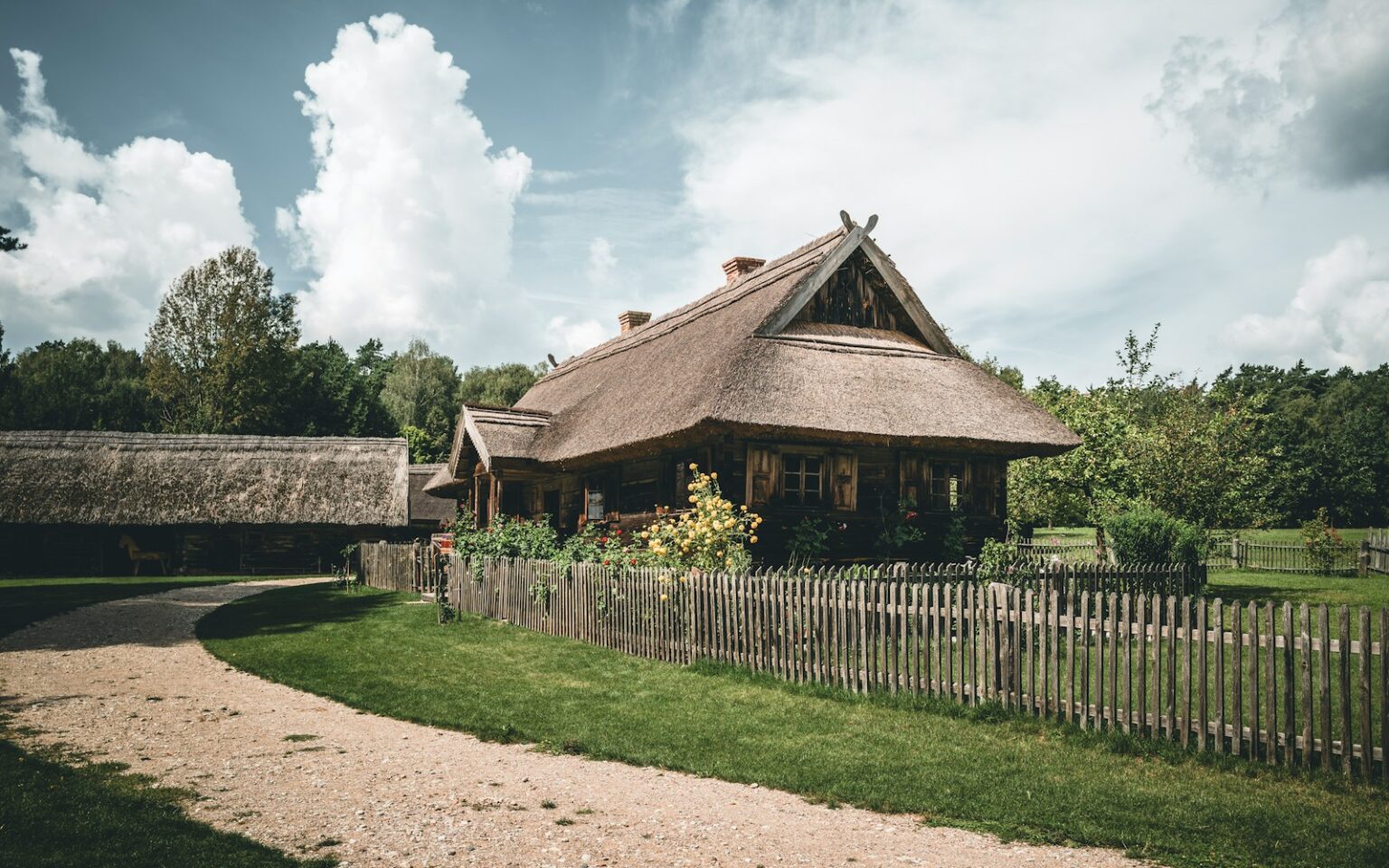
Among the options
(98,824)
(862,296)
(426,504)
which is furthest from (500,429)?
(426,504)

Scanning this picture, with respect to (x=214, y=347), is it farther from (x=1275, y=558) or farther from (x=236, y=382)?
(x=1275, y=558)

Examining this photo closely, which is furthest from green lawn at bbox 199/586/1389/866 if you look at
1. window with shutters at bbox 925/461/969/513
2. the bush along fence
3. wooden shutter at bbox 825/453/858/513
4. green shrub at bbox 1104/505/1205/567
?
the bush along fence

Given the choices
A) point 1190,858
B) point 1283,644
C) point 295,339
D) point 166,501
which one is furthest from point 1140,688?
point 295,339

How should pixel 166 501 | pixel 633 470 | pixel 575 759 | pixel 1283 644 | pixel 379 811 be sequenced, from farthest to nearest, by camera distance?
pixel 166 501 < pixel 633 470 < pixel 575 759 < pixel 1283 644 < pixel 379 811

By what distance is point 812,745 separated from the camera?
26.4 feet

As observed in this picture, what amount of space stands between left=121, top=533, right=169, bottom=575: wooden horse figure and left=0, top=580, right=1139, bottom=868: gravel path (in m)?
25.8

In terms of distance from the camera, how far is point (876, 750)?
25.9 feet

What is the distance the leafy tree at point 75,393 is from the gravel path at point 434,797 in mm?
56334

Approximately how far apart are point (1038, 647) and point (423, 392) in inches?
2362

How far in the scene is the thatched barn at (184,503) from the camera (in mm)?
33062

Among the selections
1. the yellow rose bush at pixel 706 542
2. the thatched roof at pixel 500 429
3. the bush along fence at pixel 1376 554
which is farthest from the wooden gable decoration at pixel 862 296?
the bush along fence at pixel 1376 554

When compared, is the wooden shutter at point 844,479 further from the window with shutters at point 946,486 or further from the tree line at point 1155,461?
the tree line at point 1155,461

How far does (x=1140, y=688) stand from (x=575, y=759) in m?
5.03

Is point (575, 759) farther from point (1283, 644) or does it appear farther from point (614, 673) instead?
point (1283, 644)
